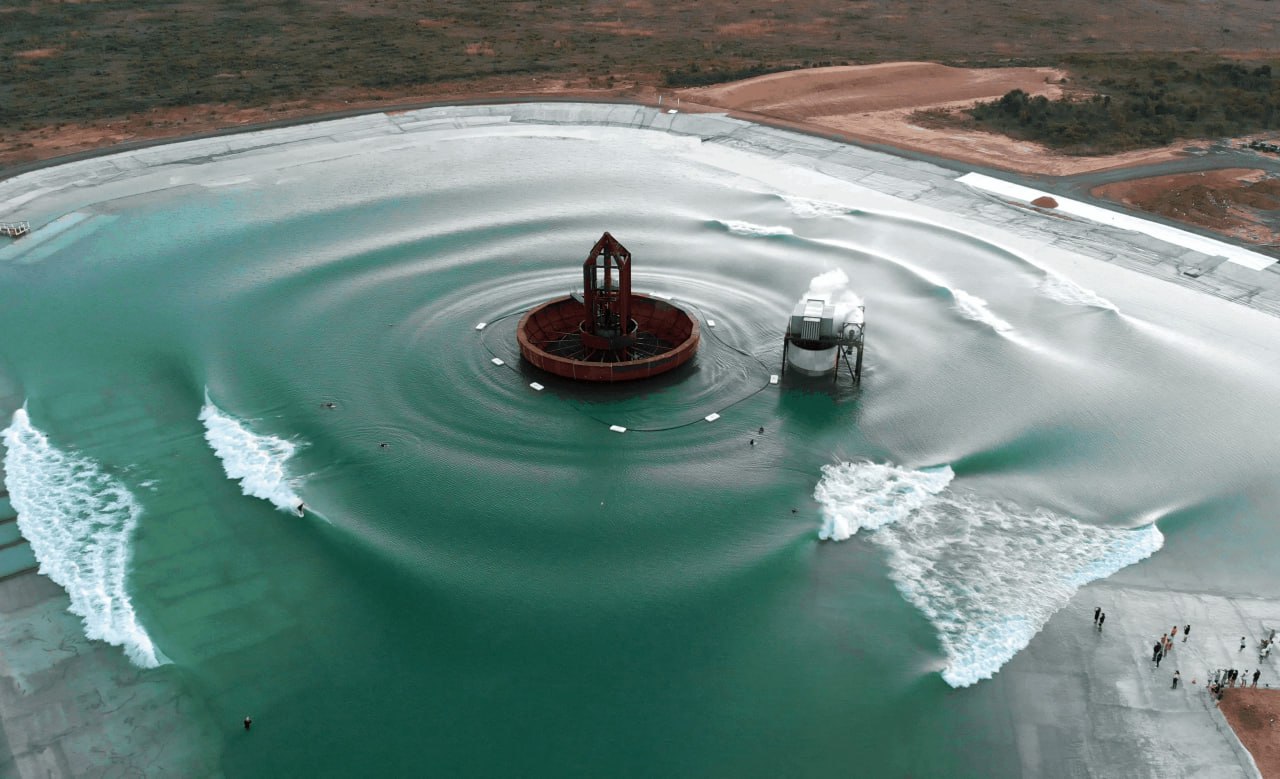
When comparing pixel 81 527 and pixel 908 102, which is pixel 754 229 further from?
pixel 81 527

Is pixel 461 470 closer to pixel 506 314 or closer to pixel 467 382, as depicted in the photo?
pixel 467 382

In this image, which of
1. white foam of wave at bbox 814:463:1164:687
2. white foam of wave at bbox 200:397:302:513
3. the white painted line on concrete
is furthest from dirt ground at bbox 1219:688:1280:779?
the white painted line on concrete

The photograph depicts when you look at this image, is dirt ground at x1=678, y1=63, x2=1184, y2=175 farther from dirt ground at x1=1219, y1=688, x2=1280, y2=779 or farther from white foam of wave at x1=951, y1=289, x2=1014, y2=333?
dirt ground at x1=1219, y1=688, x2=1280, y2=779

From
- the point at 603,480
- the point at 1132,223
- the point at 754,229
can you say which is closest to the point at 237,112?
the point at 754,229

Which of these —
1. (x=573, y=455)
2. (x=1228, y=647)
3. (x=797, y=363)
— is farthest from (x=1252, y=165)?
(x=573, y=455)

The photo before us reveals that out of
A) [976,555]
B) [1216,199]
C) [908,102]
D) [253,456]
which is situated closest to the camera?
[976,555]

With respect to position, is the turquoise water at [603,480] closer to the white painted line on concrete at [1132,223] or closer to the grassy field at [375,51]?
the white painted line on concrete at [1132,223]

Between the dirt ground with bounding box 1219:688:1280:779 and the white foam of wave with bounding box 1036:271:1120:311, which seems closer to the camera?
the dirt ground with bounding box 1219:688:1280:779
